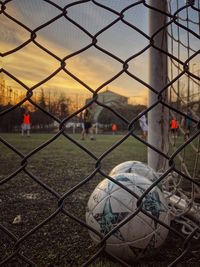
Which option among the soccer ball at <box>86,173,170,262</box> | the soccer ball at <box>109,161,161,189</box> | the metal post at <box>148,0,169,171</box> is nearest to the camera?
the soccer ball at <box>86,173,170,262</box>

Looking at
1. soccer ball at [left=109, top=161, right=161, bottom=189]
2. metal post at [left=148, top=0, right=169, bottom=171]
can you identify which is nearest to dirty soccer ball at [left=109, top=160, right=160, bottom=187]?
soccer ball at [left=109, top=161, right=161, bottom=189]

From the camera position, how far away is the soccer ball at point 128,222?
2.04m

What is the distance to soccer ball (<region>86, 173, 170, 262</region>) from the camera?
2.04 metres

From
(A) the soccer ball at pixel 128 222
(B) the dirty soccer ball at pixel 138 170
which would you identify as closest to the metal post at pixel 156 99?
(B) the dirty soccer ball at pixel 138 170

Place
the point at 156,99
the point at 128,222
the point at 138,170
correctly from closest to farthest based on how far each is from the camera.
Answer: the point at 128,222, the point at 138,170, the point at 156,99

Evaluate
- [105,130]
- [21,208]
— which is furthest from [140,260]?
[105,130]

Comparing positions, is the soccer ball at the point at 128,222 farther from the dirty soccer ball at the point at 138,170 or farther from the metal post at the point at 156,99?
the metal post at the point at 156,99

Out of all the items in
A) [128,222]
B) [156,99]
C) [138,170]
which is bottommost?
[128,222]

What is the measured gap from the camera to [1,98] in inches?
61.7

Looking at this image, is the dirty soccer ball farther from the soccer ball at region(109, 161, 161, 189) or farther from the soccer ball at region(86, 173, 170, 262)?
the soccer ball at region(86, 173, 170, 262)

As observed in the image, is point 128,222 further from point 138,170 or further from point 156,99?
point 156,99

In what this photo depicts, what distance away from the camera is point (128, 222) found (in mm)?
2033

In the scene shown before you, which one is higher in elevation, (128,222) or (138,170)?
(138,170)

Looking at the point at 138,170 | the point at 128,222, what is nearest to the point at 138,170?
the point at 138,170
